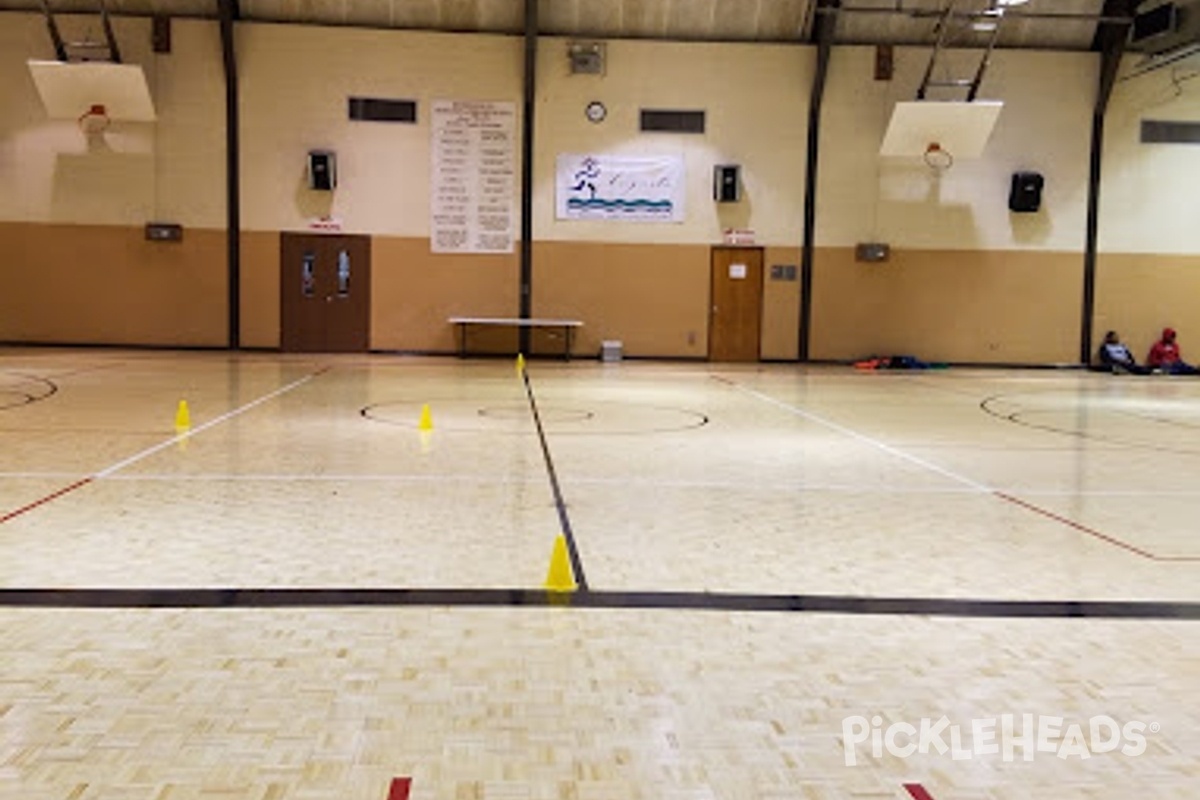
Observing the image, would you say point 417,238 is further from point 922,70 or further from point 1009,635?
point 1009,635

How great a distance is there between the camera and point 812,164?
21109 mm

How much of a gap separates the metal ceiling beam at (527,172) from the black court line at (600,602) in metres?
16.6

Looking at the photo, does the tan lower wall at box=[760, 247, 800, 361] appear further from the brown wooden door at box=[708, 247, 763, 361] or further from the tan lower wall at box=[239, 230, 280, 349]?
the tan lower wall at box=[239, 230, 280, 349]

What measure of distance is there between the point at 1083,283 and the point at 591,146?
31.1 feet

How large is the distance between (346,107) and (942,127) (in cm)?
1051

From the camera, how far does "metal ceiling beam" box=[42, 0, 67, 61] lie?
19.0 meters

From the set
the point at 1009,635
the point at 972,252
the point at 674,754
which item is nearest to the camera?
the point at 674,754

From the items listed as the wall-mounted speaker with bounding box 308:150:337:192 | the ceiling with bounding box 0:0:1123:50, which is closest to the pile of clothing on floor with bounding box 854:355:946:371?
the ceiling with bounding box 0:0:1123:50

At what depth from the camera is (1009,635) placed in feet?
14.7

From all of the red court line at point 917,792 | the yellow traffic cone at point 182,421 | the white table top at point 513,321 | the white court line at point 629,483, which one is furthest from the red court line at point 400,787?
the white table top at point 513,321

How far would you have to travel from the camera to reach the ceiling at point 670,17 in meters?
20.2

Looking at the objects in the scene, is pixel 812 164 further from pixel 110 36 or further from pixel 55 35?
pixel 55 35

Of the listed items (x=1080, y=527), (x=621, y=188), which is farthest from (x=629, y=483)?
(x=621, y=188)

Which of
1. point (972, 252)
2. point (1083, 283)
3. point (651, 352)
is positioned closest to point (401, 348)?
point (651, 352)
